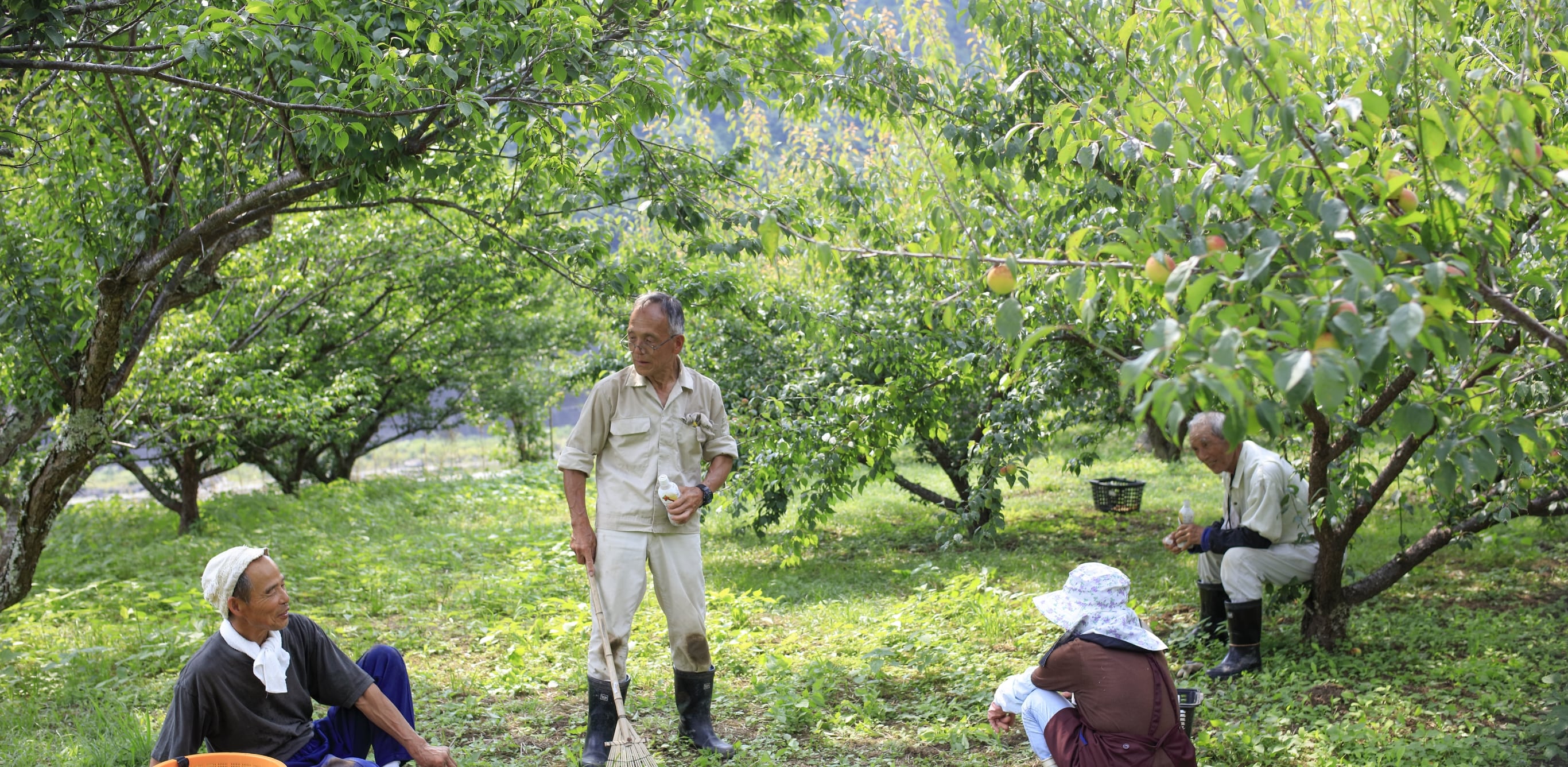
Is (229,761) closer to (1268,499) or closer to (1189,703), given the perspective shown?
(1189,703)

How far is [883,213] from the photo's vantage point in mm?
6734

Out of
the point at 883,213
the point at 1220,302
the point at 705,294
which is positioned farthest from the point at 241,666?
the point at 883,213

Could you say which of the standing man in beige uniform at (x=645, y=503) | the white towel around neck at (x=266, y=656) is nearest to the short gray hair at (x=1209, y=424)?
the standing man in beige uniform at (x=645, y=503)

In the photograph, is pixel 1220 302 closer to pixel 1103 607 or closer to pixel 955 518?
pixel 1103 607

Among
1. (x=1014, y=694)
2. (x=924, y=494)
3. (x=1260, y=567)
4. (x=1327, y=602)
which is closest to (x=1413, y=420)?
(x=1014, y=694)

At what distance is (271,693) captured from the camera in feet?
10.1

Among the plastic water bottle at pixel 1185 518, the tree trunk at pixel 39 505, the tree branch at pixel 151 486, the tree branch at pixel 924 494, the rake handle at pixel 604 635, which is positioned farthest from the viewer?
the tree branch at pixel 151 486

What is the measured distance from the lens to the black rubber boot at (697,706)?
409cm

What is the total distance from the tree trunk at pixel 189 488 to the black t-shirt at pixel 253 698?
9958 mm

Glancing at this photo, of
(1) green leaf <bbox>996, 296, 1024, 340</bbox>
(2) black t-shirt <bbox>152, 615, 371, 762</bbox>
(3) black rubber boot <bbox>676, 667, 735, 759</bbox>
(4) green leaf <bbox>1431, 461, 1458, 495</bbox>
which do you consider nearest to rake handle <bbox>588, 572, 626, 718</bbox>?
(3) black rubber boot <bbox>676, 667, 735, 759</bbox>

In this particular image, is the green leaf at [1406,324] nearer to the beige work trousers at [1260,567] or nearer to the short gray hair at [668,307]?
the short gray hair at [668,307]

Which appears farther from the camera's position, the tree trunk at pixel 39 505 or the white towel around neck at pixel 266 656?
the tree trunk at pixel 39 505

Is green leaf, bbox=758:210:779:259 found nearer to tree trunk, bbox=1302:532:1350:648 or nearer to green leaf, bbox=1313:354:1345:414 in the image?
green leaf, bbox=1313:354:1345:414

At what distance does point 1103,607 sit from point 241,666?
2438mm
